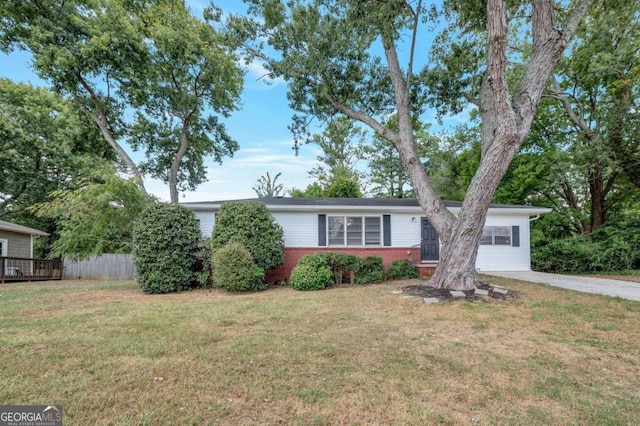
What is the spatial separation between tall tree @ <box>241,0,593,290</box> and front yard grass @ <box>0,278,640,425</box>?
2278 mm

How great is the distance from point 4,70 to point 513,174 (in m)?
25.3

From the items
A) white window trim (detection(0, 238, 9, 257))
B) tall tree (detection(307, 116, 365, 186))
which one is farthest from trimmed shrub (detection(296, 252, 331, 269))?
tall tree (detection(307, 116, 365, 186))

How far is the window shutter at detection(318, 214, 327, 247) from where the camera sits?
11.0 meters

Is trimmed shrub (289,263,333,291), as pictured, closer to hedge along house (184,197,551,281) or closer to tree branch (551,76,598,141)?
hedge along house (184,197,551,281)

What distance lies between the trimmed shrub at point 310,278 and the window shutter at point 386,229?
3.20m

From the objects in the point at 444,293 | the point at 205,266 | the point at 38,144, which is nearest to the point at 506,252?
the point at 444,293

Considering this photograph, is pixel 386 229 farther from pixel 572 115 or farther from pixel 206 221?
pixel 572 115

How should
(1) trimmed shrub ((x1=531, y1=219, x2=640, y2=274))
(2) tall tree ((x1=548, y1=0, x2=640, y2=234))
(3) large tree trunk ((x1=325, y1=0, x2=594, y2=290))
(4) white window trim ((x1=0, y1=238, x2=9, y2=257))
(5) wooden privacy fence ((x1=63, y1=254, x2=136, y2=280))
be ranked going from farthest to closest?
(4) white window trim ((x1=0, y1=238, x2=9, y2=257)) < (5) wooden privacy fence ((x1=63, y1=254, x2=136, y2=280)) < (1) trimmed shrub ((x1=531, y1=219, x2=640, y2=274)) < (2) tall tree ((x1=548, y1=0, x2=640, y2=234)) < (3) large tree trunk ((x1=325, y1=0, x2=594, y2=290))

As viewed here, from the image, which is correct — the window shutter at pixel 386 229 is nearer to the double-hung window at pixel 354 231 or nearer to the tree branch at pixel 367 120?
the double-hung window at pixel 354 231

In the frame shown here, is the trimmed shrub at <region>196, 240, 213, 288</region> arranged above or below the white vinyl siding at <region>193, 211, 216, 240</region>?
below

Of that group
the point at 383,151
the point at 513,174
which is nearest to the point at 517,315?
the point at 513,174

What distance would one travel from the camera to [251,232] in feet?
28.4

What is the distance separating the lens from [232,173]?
1973cm

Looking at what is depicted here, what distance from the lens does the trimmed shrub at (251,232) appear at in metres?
8.59
